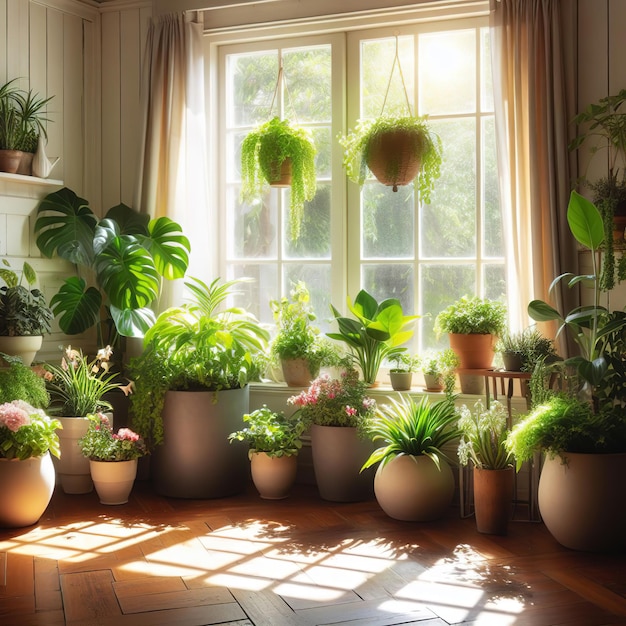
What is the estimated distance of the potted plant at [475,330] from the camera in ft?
14.3

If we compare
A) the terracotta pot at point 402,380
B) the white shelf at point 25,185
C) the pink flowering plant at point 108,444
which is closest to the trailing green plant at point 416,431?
the terracotta pot at point 402,380

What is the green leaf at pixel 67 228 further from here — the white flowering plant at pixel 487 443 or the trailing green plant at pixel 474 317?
the white flowering plant at pixel 487 443

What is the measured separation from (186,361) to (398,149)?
1.61 meters

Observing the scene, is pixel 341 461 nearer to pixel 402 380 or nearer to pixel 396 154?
pixel 402 380

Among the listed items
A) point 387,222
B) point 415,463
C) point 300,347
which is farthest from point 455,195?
point 415,463

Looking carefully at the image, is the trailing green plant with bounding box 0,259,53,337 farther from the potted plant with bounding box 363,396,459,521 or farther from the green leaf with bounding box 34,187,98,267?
the potted plant with bounding box 363,396,459,521

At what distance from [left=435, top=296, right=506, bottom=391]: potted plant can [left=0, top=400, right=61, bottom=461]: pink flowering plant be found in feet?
6.87

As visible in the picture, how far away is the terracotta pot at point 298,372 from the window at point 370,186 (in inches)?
14.1

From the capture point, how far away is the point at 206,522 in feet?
13.6

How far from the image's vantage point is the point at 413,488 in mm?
4039

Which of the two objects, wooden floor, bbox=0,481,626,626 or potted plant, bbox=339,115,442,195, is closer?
wooden floor, bbox=0,481,626,626

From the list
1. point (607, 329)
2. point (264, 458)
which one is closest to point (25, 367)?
point (264, 458)

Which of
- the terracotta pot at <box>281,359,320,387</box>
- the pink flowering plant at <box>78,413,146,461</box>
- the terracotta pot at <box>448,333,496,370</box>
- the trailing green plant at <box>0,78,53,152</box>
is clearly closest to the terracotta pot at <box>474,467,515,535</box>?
the terracotta pot at <box>448,333,496,370</box>

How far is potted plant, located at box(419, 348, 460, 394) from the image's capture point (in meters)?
4.52
